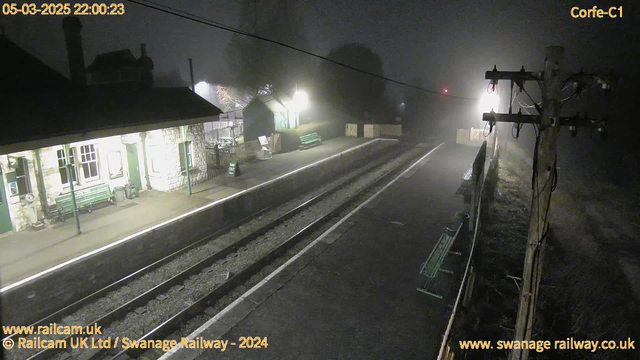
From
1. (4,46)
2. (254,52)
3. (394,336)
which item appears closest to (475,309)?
(394,336)

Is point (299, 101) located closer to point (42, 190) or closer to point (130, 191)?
point (130, 191)

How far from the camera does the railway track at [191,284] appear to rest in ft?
25.7

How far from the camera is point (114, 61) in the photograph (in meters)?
18.8

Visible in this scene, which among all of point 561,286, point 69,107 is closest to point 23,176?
point 69,107

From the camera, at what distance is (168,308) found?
8.81 meters

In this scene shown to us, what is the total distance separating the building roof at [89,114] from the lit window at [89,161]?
1.40m

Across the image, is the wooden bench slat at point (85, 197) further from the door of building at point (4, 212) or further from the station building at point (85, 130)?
the door of building at point (4, 212)

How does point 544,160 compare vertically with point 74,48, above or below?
below

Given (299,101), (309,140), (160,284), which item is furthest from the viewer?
(299,101)

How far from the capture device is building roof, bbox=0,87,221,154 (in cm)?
1099

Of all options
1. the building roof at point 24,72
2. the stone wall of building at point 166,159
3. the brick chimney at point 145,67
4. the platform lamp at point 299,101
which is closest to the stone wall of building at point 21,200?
the stone wall of building at point 166,159

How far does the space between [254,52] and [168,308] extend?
43119 mm

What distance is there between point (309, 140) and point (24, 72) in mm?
16734

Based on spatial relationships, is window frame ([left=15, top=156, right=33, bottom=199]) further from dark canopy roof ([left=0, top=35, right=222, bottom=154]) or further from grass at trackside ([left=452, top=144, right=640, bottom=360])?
grass at trackside ([left=452, top=144, right=640, bottom=360])
